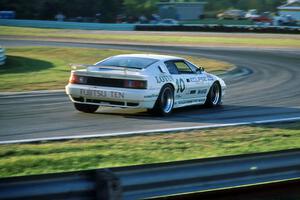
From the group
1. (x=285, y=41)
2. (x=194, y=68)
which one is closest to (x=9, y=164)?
(x=194, y=68)

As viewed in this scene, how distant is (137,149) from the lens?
8562 mm

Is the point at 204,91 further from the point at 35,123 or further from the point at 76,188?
the point at 76,188

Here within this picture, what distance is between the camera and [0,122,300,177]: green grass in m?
7.41

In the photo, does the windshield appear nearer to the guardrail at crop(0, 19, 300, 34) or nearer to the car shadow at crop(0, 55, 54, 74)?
the car shadow at crop(0, 55, 54, 74)

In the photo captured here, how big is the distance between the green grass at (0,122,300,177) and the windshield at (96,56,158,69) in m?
2.15

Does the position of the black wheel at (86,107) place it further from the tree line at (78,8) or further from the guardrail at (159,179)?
the tree line at (78,8)

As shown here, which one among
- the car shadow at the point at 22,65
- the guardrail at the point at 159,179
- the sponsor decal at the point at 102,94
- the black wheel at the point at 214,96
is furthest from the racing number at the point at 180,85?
the car shadow at the point at 22,65

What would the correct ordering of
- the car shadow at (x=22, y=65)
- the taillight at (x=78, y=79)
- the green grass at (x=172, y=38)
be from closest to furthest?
1. the taillight at (x=78, y=79)
2. the car shadow at (x=22, y=65)
3. the green grass at (x=172, y=38)

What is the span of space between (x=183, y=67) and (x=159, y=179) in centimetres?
827

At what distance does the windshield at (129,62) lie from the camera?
468 inches

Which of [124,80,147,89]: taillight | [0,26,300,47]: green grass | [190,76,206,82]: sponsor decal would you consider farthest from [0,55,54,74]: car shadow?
[0,26,300,47]: green grass

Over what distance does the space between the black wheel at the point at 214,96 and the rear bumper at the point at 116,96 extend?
2.39 meters

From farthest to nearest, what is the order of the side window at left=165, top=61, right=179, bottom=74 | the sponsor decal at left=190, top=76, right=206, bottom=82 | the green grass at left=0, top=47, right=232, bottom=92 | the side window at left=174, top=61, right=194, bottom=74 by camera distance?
the green grass at left=0, top=47, right=232, bottom=92 → the sponsor decal at left=190, top=76, right=206, bottom=82 → the side window at left=174, top=61, right=194, bottom=74 → the side window at left=165, top=61, right=179, bottom=74


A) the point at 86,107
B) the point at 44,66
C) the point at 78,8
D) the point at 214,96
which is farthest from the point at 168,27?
the point at 86,107
